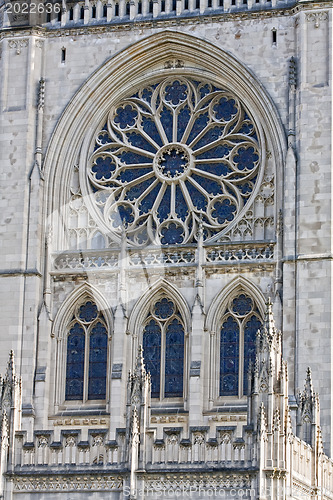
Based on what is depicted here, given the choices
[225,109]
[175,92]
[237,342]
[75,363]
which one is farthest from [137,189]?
[237,342]

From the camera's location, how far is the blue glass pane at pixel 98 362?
136 ft

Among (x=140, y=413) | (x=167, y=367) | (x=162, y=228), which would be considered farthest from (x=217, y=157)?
(x=140, y=413)

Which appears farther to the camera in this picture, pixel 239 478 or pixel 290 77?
pixel 290 77

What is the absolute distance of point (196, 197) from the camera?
42406 mm

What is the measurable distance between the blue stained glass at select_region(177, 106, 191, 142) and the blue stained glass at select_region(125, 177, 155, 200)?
1.46 meters

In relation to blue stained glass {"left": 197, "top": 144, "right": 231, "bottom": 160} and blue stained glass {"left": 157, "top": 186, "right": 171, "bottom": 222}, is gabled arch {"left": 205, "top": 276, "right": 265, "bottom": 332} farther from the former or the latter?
blue stained glass {"left": 197, "top": 144, "right": 231, "bottom": 160}

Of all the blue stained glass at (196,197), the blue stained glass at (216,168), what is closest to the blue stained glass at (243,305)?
the blue stained glass at (196,197)

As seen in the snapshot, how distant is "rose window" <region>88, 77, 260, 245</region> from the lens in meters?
42.2

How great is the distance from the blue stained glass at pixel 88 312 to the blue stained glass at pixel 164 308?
5.51 ft

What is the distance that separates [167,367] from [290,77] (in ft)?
27.5

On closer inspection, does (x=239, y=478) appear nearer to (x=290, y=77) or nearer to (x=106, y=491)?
(x=106, y=491)

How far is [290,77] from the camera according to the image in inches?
A: 1640

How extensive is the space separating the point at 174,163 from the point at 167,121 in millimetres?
1281

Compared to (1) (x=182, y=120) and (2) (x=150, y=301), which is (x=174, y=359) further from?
(1) (x=182, y=120)
